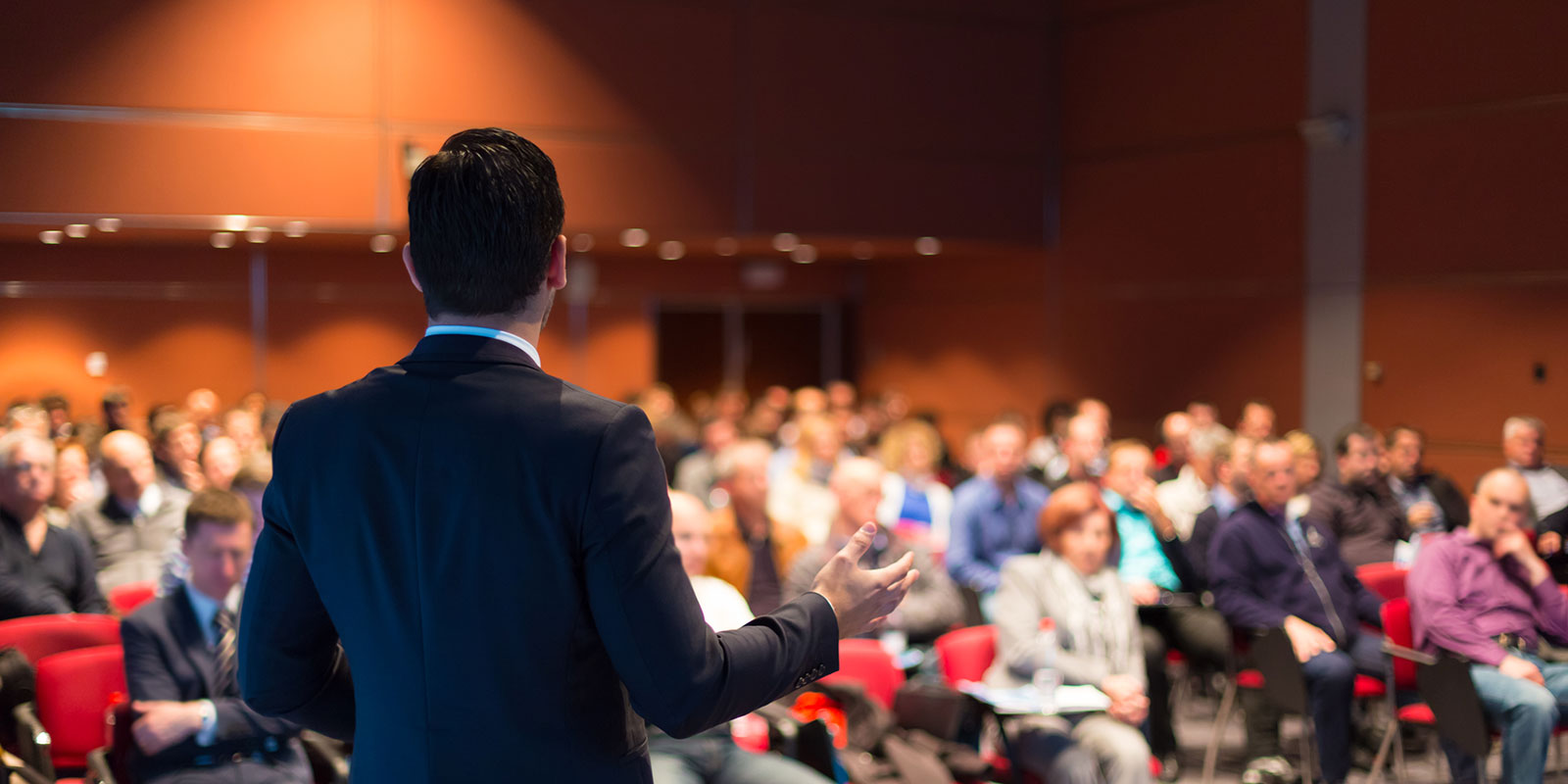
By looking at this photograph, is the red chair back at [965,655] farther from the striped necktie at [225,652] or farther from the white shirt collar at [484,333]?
the white shirt collar at [484,333]

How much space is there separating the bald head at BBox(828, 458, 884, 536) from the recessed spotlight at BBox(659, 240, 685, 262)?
20.6 ft

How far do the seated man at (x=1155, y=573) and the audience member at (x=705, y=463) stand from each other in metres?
2.31

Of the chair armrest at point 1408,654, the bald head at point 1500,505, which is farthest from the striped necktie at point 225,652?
the bald head at point 1500,505

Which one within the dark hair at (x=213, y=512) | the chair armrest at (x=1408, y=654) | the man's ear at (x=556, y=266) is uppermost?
the man's ear at (x=556, y=266)

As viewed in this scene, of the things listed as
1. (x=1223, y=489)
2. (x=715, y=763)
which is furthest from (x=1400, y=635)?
(x=715, y=763)

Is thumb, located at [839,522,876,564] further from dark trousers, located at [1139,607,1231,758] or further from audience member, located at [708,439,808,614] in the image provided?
dark trousers, located at [1139,607,1231,758]

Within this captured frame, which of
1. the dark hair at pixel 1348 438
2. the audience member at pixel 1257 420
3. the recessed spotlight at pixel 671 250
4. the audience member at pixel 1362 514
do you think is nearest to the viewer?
the audience member at pixel 1362 514

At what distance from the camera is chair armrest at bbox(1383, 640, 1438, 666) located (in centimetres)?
516

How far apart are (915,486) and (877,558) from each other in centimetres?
220

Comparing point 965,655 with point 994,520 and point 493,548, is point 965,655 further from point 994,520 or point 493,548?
point 493,548

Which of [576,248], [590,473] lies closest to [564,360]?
[576,248]

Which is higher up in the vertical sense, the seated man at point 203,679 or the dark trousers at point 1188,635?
the seated man at point 203,679

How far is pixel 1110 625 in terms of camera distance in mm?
4684

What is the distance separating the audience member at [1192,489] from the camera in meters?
8.01
